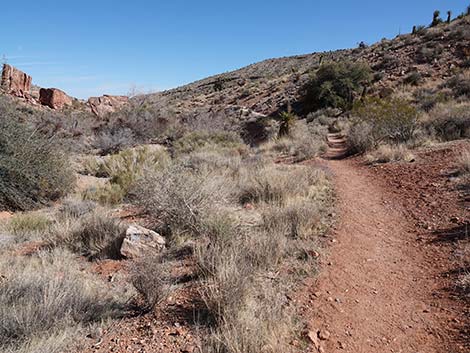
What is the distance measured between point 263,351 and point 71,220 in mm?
4864

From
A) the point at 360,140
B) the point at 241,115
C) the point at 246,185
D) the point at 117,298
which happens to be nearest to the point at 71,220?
the point at 117,298

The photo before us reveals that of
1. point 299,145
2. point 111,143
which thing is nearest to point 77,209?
point 299,145

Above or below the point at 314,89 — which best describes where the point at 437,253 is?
below

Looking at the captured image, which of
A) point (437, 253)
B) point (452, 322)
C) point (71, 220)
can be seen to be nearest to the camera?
point (452, 322)

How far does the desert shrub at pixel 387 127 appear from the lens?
11.8 m

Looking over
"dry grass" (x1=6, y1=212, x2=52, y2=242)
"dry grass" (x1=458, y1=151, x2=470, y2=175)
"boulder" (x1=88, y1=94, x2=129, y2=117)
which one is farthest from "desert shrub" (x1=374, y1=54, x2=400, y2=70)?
"dry grass" (x1=6, y1=212, x2=52, y2=242)

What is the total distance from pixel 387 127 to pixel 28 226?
38.1 feet

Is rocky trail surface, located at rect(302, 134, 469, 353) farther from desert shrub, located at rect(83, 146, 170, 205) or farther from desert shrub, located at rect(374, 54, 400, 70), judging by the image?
desert shrub, located at rect(374, 54, 400, 70)

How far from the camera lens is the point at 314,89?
28562 mm

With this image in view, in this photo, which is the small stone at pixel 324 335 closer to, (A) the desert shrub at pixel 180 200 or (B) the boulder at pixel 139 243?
(A) the desert shrub at pixel 180 200

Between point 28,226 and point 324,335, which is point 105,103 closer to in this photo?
point 28,226

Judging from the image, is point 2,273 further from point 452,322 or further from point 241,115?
point 241,115

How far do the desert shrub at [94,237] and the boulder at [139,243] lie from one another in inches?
8.4

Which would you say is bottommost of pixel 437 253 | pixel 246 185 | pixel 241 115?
pixel 437 253
